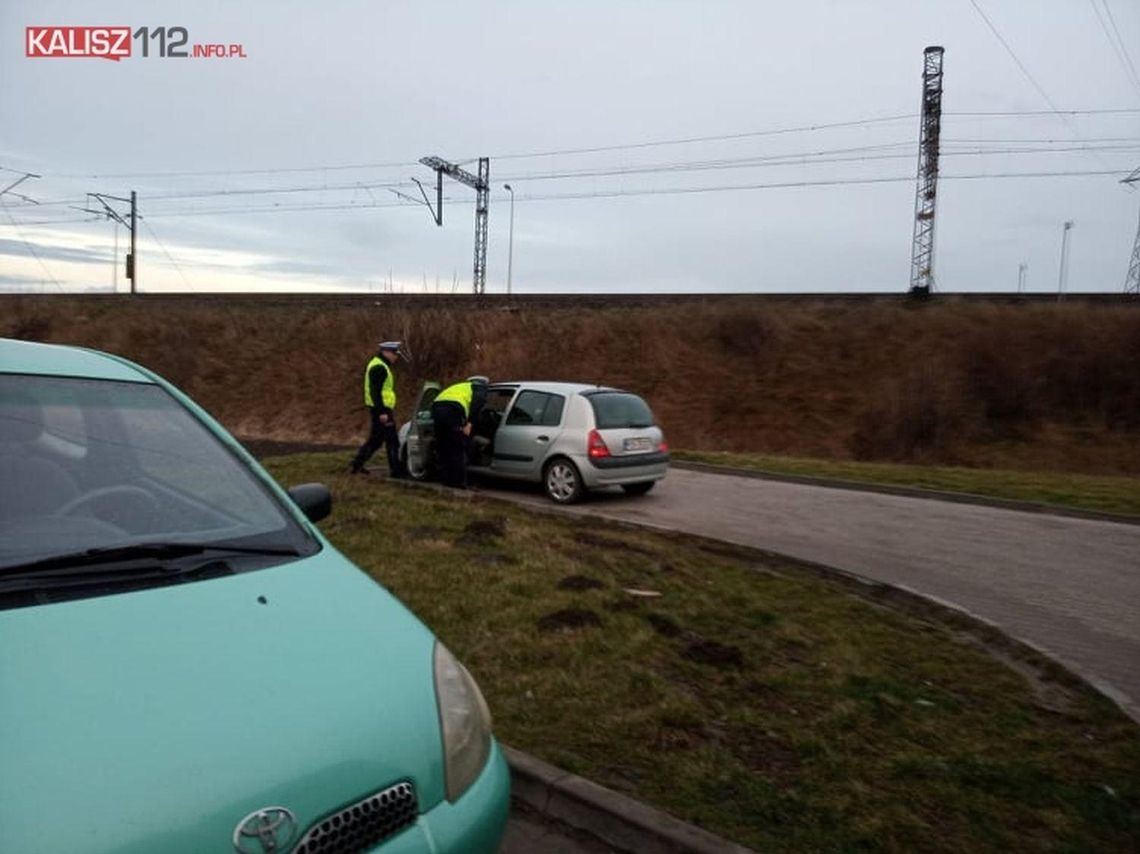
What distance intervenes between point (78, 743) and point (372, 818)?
0.67 meters

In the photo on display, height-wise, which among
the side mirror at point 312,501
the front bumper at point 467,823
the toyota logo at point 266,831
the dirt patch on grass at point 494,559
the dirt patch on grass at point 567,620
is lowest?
the dirt patch on grass at point 567,620

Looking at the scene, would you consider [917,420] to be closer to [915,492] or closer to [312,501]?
[915,492]

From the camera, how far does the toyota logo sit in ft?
5.93

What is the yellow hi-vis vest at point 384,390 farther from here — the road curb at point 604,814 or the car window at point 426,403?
the road curb at point 604,814

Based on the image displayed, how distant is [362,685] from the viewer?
→ 2.25m

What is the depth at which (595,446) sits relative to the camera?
10734 millimetres

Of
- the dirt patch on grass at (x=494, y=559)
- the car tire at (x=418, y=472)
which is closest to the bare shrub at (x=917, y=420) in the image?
the car tire at (x=418, y=472)

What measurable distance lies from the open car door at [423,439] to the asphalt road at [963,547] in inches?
39.3

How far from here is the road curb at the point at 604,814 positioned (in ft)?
10.2

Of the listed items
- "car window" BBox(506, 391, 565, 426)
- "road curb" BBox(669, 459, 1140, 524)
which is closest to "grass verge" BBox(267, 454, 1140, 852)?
"car window" BBox(506, 391, 565, 426)

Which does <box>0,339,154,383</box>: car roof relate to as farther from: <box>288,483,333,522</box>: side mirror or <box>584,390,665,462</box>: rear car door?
<box>584,390,665,462</box>: rear car door

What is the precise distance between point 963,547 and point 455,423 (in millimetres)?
5951

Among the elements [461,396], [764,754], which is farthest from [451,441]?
[764,754]

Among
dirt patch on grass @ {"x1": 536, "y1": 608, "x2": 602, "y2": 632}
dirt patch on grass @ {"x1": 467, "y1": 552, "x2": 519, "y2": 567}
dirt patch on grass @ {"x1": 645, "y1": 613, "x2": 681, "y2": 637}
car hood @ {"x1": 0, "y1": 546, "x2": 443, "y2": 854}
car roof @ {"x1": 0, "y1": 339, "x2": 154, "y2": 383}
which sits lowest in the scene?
dirt patch on grass @ {"x1": 645, "y1": 613, "x2": 681, "y2": 637}
